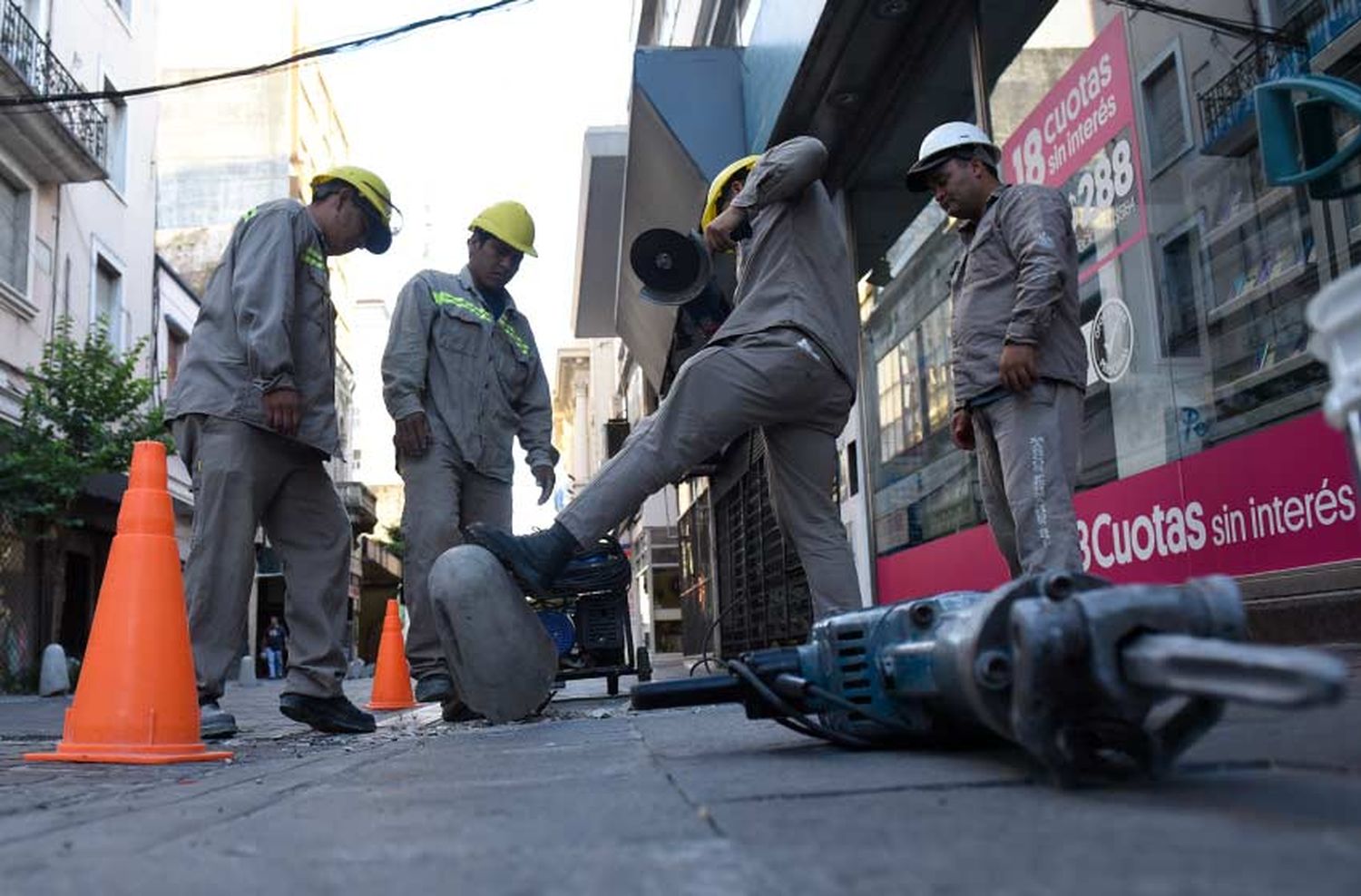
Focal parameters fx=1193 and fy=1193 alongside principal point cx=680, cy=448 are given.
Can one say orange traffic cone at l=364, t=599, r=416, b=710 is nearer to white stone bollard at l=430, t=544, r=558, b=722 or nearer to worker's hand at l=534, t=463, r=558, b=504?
worker's hand at l=534, t=463, r=558, b=504

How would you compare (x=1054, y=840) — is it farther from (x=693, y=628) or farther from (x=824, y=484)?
(x=693, y=628)

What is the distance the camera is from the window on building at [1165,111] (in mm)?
4148

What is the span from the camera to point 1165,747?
4.40ft

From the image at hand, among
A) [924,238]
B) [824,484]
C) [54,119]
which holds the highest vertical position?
[54,119]

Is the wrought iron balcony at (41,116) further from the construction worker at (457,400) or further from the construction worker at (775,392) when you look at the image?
the construction worker at (775,392)

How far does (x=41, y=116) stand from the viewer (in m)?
13.8

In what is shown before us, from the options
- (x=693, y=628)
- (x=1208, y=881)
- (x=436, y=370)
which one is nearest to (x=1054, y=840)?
(x=1208, y=881)

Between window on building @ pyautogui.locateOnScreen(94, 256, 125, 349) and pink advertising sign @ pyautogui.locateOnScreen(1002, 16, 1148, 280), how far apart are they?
1583 centimetres

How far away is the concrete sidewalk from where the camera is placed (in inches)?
39.3

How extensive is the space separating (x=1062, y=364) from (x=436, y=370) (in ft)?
7.96

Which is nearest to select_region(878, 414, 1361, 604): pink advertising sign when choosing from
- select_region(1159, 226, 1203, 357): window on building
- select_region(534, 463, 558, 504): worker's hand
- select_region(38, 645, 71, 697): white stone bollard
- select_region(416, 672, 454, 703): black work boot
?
select_region(1159, 226, 1203, 357): window on building

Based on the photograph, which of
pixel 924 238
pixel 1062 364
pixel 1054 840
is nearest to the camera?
pixel 1054 840

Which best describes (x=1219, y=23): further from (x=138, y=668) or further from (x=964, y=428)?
(x=138, y=668)

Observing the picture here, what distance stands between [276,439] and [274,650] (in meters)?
25.2
